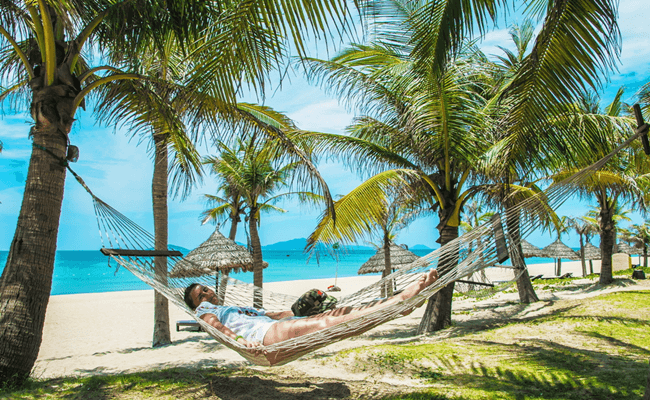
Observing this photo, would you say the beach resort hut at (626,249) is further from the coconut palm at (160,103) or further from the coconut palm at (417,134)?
the coconut palm at (160,103)

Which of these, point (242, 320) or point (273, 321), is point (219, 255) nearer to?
point (242, 320)

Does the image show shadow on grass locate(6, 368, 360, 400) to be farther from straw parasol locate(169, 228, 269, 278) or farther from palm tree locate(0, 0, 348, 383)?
straw parasol locate(169, 228, 269, 278)

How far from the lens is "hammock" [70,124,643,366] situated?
6.66 feet

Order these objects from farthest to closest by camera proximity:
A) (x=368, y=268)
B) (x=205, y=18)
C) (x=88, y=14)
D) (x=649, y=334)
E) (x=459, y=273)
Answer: (x=368, y=268) < (x=649, y=334) < (x=88, y=14) < (x=205, y=18) < (x=459, y=273)

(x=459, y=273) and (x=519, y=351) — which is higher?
(x=459, y=273)

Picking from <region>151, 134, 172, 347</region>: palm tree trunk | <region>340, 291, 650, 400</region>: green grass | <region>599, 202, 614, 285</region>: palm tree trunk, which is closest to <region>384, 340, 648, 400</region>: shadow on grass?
<region>340, 291, 650, 400</region>: green grass

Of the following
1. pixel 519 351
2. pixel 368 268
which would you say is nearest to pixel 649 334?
pixel 519 351

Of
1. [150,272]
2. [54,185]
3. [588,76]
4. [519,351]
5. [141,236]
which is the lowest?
[519,351]

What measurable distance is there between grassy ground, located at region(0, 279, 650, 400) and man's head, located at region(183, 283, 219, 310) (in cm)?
50

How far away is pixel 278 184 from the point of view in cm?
905

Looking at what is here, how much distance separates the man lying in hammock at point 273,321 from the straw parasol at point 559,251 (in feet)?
49.8

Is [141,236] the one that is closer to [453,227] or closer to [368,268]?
[453,227]

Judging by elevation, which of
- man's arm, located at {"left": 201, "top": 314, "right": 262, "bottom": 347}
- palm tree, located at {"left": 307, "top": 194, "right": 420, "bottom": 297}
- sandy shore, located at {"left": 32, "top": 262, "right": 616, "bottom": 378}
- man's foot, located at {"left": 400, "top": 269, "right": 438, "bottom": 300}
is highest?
palm tree, located at {"left": 307, "top": 194, "right": 420, "bottom": 297}

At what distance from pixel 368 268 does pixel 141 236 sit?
8.52m
